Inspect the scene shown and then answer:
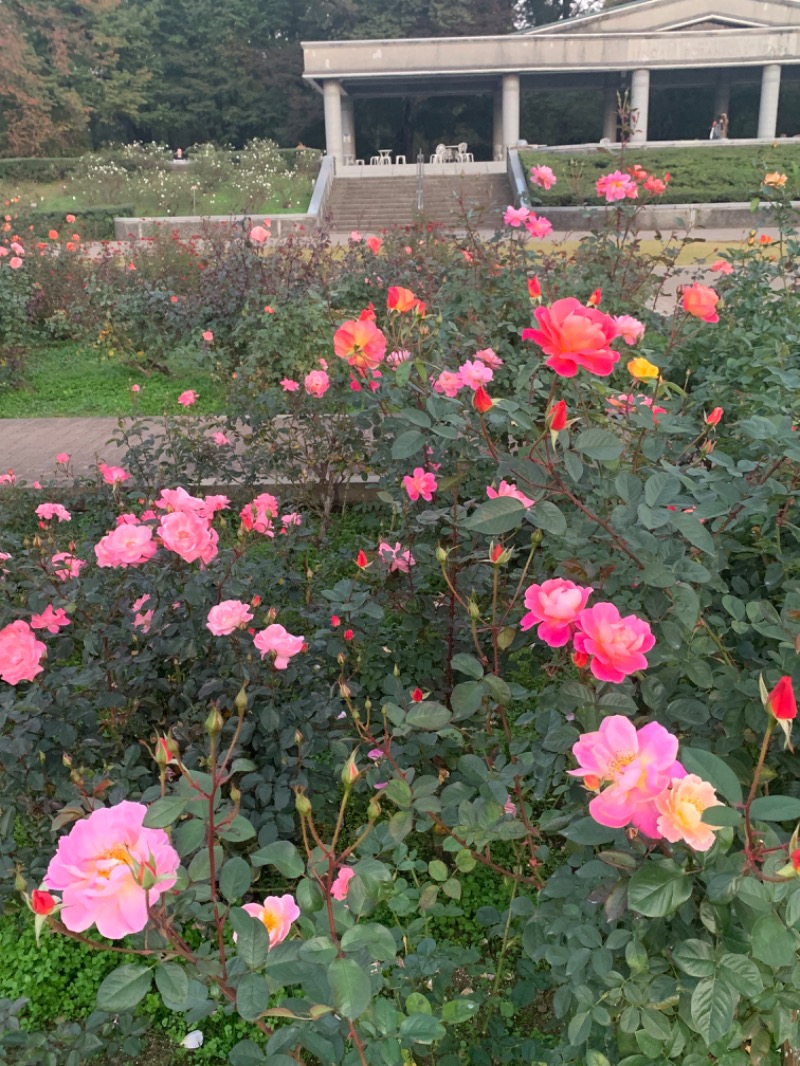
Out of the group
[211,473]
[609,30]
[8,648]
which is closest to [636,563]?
[8,648]

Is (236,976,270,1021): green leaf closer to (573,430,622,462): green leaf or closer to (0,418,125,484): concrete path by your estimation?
(573,430,622,462): green leaf

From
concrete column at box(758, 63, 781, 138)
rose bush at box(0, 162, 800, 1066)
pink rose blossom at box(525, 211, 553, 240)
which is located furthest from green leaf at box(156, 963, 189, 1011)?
concrete column at box(758, 63, 781, 138)

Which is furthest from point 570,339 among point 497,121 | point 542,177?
point 497,121

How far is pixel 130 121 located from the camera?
28.2m

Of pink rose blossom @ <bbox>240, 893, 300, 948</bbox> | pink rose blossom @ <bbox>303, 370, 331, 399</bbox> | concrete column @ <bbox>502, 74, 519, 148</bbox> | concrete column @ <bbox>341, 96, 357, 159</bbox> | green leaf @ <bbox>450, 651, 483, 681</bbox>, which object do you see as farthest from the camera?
concrete column @ <bbox>341, 96, 357, 159</bbox>

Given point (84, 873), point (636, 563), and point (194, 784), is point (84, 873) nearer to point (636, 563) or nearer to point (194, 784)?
point (194, 784)

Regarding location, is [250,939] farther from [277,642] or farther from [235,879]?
[277,642]

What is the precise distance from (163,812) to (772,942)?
1.81 ft

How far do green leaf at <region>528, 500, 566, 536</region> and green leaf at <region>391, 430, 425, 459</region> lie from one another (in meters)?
0.31

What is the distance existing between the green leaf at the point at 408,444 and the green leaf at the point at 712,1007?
0.81 m

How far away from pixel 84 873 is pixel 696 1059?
0.65m

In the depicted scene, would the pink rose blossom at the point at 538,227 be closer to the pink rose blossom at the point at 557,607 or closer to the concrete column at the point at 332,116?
the pink rose blossom at the point at 557,607

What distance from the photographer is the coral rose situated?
3.18 feet

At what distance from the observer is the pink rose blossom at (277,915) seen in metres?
0.89
